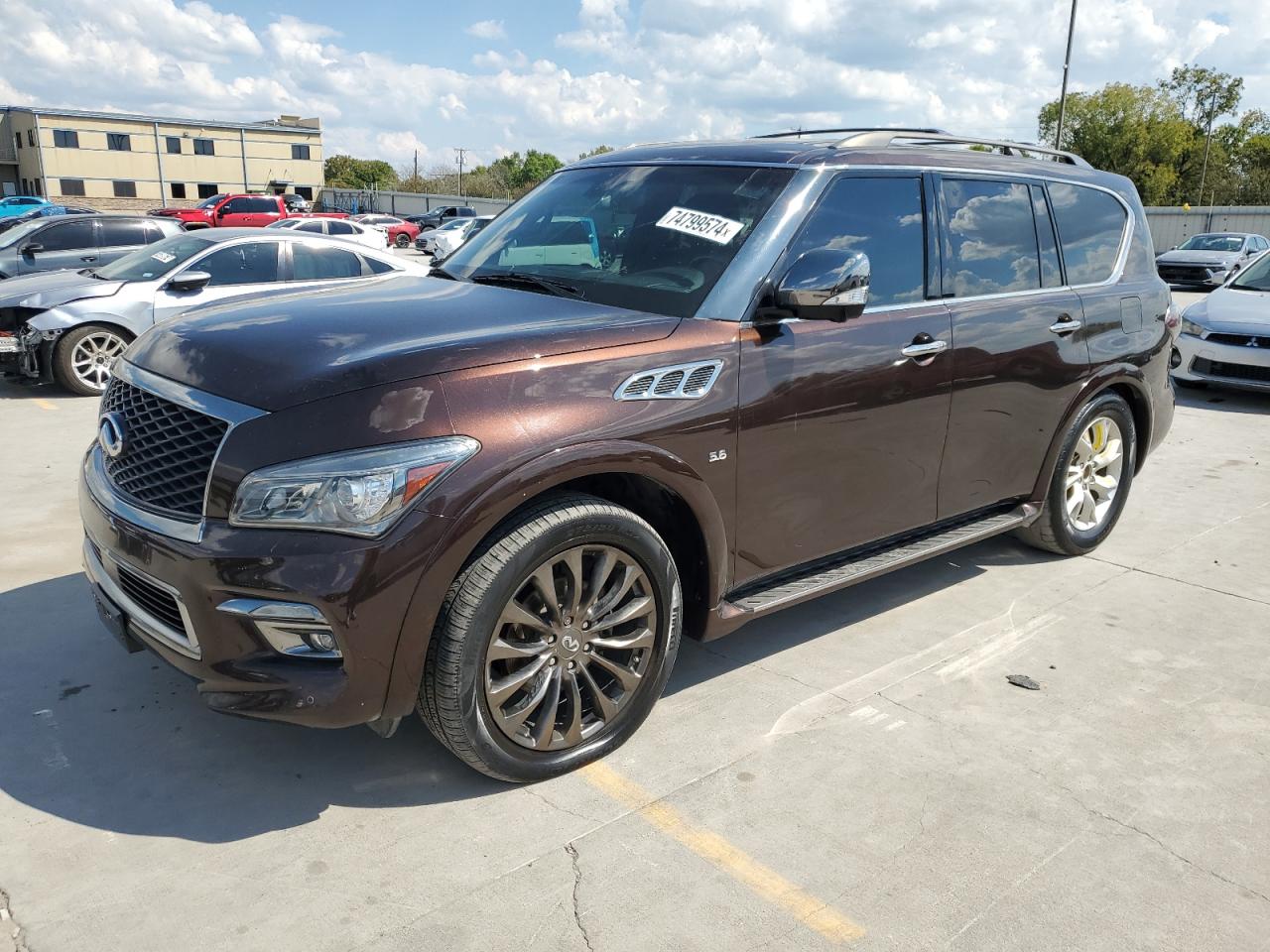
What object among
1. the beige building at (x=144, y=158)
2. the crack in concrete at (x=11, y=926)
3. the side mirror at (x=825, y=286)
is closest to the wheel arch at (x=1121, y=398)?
the side mirror at (x=825, y=286)

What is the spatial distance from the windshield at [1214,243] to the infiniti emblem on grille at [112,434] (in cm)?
2785

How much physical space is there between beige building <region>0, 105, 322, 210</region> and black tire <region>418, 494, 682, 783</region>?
73.7m

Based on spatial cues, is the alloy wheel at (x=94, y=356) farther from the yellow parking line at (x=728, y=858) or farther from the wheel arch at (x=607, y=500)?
the yellow parking line at (x=728, y=858)

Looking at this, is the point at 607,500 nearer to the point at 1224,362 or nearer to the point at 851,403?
the point at 851,403

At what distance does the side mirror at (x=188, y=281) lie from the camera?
31.0 ft

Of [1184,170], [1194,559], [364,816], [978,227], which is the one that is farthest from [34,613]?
[1184,170]

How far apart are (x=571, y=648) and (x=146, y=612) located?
1.28 meters

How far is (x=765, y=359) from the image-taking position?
3508 millimetres

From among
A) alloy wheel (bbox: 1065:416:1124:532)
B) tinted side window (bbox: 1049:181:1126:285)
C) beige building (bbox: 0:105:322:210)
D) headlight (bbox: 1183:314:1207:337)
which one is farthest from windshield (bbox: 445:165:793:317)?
beige building (bbox: 0:105:322:210)

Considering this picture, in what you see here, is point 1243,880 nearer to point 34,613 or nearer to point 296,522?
point 296,522

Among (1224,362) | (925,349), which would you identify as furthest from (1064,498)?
(1224,362)

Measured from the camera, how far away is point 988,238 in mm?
4488

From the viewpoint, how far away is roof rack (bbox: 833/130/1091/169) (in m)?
4.11

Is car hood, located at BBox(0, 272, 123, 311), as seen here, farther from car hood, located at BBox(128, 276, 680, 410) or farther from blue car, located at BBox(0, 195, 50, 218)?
blue car, located at BBox(0, 195, 50, 218)
